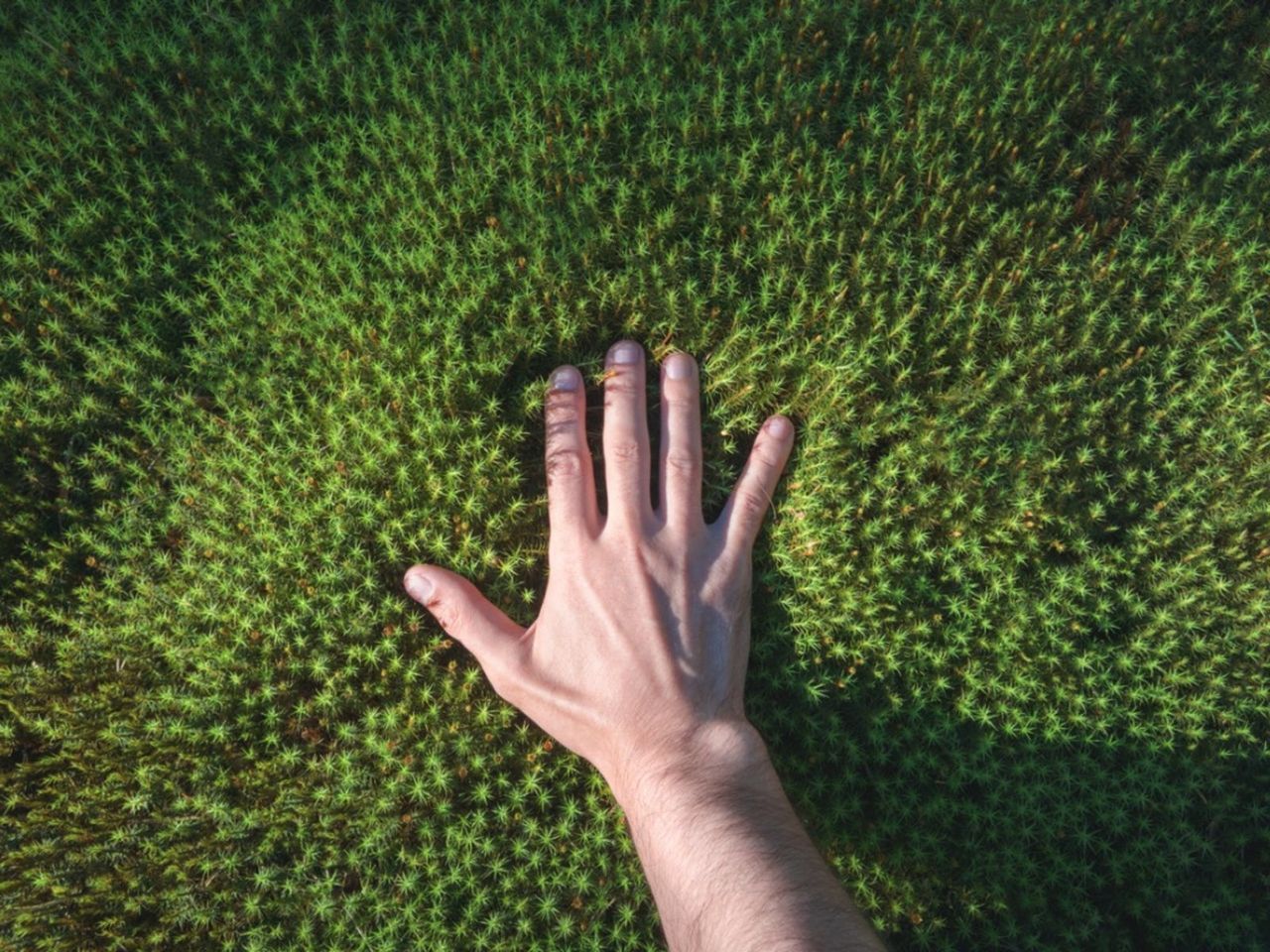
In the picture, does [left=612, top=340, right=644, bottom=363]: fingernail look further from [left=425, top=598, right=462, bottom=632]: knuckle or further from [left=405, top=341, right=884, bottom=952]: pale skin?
[left=425, top=598, right=462, bottom=632]: knuckle

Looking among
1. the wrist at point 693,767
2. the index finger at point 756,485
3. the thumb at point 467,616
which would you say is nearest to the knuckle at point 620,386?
the index finger at point 756,485

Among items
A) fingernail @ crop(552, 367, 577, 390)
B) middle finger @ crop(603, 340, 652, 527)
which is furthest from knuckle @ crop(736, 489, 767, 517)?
fingernail @ crop(552, 367, 577, 390)

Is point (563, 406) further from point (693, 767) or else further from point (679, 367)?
point (693, 767)

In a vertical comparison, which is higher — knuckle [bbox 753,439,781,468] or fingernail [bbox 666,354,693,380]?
fingernail [bbox 666,354,693,380]

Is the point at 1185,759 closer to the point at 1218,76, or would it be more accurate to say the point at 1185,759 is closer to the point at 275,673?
the point at 1218,76

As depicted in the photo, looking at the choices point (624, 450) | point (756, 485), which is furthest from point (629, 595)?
point (756, 485)

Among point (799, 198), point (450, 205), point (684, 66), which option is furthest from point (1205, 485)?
point (450, 205)
